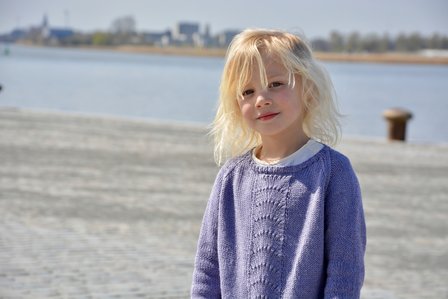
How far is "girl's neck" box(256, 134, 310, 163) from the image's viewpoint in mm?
3289

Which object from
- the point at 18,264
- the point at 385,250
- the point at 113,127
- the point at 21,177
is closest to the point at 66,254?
the point at 18,264

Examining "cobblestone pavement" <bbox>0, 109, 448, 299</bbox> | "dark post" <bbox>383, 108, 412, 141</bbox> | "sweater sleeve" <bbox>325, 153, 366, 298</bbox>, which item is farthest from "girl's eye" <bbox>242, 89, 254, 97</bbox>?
"dark post" <bbox>383, 108, 412, 141</bbox>

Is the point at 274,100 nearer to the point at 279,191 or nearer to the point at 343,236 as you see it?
the point at 279,191

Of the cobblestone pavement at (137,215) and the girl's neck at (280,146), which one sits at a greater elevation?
the girl's neck at (280,146)

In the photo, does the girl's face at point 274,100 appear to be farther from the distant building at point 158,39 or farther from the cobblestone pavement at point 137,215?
the distant building at point 158,39

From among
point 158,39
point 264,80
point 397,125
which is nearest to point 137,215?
point 264,80

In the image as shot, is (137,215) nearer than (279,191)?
No

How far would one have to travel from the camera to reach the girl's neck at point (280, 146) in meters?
3.29

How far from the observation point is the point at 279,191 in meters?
3.16

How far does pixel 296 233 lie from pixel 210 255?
351mm

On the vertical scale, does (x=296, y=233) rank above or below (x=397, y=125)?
above

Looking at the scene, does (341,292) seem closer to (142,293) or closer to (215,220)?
(215,220)

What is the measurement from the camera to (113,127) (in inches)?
840

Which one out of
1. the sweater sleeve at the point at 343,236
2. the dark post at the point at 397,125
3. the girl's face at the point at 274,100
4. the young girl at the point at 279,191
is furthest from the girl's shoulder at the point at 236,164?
the dark post at the point at 397,125
